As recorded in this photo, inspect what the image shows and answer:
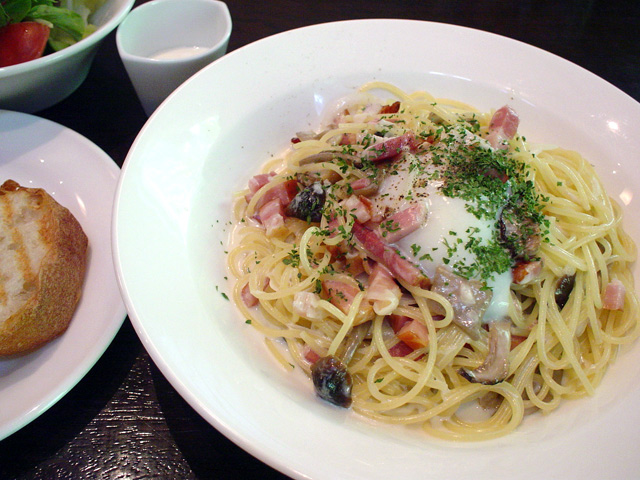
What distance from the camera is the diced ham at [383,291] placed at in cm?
261

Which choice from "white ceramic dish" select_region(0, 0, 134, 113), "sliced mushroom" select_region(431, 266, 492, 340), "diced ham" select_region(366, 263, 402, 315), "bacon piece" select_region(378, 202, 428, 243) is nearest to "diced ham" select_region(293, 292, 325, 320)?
"diced ham" select_region(366, 263, 402, 315)

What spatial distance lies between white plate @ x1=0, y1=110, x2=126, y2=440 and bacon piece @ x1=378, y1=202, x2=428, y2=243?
161 centimetres

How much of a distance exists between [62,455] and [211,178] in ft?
6.16

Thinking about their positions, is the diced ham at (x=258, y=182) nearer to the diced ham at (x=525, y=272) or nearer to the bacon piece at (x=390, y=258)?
the bacon piece at (x=390, y=258)

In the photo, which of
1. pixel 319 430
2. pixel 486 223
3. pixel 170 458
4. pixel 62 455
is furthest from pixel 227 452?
pixel 486 223

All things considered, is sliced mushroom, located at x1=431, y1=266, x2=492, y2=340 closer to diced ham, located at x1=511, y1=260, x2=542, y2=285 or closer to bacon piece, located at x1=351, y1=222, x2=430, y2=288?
bacon piece, located at x1=351, y1=222, x2=430, y2=288

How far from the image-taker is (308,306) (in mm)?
2725

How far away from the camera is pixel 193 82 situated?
324 cm

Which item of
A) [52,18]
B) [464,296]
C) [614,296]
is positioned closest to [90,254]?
[52,18]

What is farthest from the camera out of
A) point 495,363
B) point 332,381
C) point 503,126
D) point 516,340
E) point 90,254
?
point 503,126

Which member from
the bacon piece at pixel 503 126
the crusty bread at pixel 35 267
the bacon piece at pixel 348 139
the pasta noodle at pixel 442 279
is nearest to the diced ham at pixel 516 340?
the pasta noodle at pixel 442 279

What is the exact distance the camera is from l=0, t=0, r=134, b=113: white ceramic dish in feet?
10.9

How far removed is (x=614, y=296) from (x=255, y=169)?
2652 mm

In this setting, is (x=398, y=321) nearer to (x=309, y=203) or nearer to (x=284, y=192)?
(x=309, y=203)
